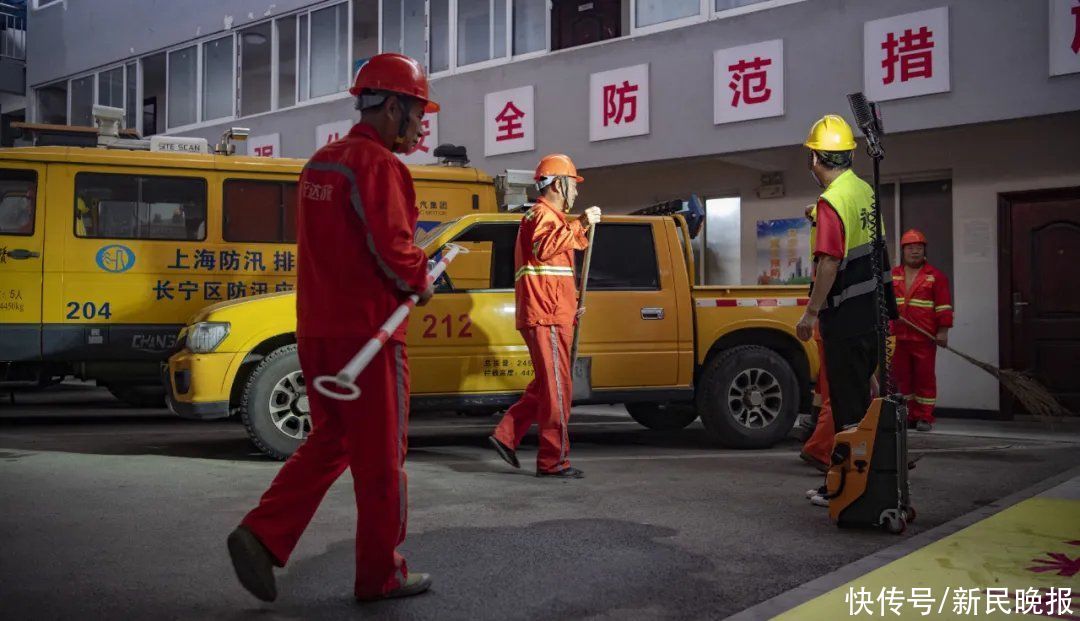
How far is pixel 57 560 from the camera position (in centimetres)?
443

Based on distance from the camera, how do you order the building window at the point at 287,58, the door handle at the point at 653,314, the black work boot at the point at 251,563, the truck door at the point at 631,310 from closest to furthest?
the black work boot at the point at 251,563, the truck door at the point at 631,310, the door handle at the point at 653,314, the building window at the point at 287,58

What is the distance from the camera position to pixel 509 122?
15016 millimetres

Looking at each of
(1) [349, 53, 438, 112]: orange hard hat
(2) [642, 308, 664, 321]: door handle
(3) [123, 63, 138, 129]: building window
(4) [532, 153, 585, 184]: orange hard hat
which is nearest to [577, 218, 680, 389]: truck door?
(2) [642, 308, 664, 321]: door handle

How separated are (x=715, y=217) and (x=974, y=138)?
11.8 feet

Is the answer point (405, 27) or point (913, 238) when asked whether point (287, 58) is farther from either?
point (913, 238)

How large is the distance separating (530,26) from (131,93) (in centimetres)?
1056

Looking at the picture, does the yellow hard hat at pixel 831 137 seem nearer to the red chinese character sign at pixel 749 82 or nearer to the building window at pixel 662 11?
the red chinese character sign at pixel 749 82

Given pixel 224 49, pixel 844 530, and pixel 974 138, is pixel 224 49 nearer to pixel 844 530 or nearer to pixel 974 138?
pixel 974 138

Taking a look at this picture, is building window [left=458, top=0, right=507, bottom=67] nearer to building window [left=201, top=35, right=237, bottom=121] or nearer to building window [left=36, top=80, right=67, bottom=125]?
building window [left=201, top=35, right=237, bottom=121]

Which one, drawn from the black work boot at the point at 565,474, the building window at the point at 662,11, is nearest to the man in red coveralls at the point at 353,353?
the black work boot at the point at 565,474

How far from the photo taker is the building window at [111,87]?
71.5 feet

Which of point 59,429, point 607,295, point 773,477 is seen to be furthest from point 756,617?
point 59,429

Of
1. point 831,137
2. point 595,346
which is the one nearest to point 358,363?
point 831,137

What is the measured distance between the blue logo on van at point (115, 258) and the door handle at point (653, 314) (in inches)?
197
